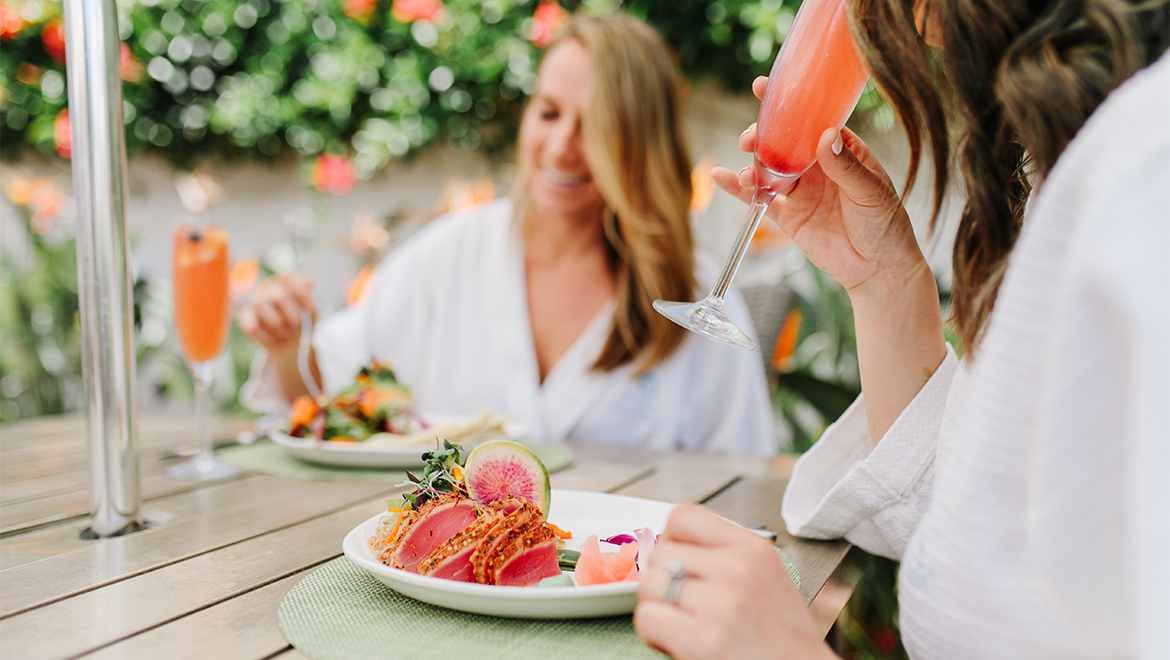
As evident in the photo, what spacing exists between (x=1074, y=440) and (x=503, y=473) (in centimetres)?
56

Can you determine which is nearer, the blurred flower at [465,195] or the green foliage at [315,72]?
the blurred flower at [465,195]

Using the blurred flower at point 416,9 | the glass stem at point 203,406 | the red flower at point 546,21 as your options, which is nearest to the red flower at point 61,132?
the blurred flower at point 416,9

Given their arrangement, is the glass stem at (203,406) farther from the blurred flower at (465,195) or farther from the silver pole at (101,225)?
the blurred flower at (465,195)

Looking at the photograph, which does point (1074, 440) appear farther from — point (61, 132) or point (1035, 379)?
point (61, 132)

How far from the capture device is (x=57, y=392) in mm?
3770

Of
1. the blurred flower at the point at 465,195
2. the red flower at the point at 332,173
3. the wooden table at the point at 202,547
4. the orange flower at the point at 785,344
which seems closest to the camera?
the wooden table at the point at 202,547

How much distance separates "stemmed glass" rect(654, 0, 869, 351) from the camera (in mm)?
926

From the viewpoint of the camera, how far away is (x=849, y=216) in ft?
3.40

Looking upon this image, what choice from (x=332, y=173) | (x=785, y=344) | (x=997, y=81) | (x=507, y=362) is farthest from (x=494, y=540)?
(x=332, y=173)

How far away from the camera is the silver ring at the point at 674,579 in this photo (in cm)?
58

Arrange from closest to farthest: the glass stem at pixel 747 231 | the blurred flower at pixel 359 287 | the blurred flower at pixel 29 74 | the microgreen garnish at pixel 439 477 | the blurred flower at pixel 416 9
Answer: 1. the microgreen garnish at pixel 439 477
2. the glass stem at pixel 747 231
3. the blurred flower at pixel 359 287
4. the blurred flower at pixel 416 9
5. the blurred flower at pixel 29 74

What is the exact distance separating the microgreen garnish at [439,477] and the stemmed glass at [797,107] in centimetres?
31

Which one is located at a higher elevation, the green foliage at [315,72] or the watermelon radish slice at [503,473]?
the green foliage at [315,72]

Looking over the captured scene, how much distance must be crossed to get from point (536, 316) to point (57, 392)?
2.68 meters
